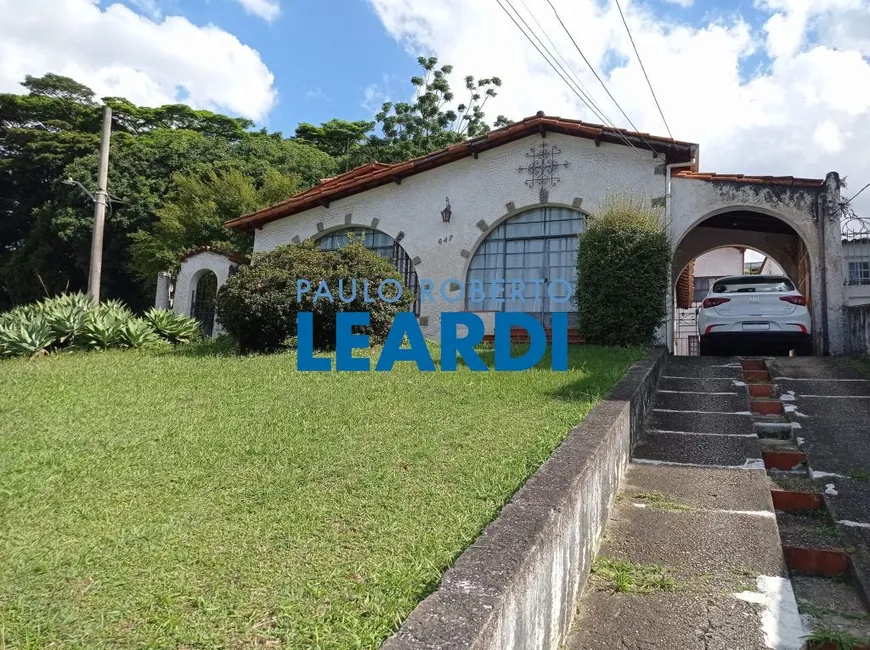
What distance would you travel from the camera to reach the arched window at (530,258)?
1272 cm

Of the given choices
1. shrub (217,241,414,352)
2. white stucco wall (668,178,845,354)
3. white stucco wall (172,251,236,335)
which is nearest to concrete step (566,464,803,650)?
shrub (217,241,414,352)

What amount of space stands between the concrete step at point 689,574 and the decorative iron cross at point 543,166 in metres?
9.04

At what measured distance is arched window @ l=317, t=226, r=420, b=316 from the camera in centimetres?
1377

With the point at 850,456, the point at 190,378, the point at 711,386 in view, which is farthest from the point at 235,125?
the point at 850,456

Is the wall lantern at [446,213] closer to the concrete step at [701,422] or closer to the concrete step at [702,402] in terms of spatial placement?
the concrete step at [702,402]

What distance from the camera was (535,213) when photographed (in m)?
13.0

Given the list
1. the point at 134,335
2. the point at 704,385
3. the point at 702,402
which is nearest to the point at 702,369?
the point at 704,385

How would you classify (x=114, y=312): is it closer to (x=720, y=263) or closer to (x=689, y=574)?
(x=689, y=574)

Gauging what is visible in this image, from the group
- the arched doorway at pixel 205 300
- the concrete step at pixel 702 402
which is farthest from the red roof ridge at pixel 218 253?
the concrete step at pixel 702 402

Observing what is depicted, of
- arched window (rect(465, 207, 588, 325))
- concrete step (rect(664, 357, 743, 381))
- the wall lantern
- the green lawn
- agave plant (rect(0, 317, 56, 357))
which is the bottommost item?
the green lawn

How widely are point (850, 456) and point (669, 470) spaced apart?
4.79 ft

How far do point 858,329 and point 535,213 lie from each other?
6.04m

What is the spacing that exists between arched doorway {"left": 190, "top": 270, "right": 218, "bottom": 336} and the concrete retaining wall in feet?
42.9

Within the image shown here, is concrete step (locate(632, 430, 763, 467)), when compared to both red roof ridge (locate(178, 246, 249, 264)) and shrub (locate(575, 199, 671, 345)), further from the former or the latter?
red roof ridge (locate(178, 246, 249, 264))
